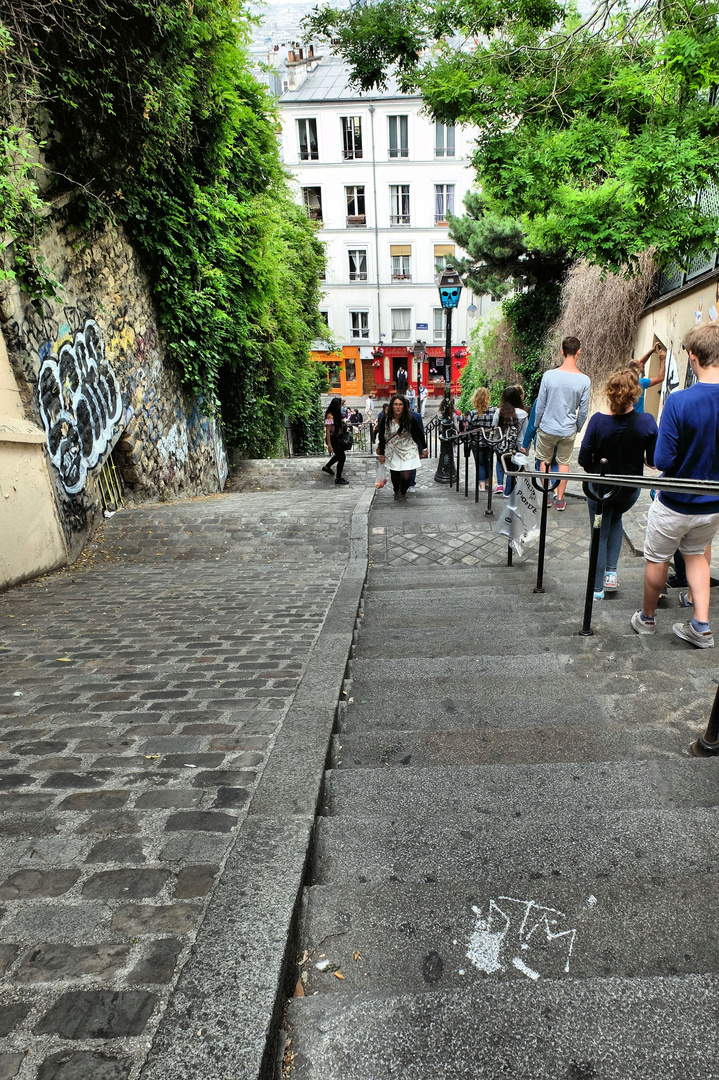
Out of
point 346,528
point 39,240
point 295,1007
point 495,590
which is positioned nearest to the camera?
point 295,1007

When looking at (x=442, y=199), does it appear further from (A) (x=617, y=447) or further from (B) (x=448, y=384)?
(A) (x=617, y=447)

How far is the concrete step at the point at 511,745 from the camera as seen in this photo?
2.46 m

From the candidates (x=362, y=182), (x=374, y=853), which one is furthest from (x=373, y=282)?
(x=374, y=853)

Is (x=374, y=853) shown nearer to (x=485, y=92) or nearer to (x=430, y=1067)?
(x=430, y=1067)

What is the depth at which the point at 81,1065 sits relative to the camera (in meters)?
1.29

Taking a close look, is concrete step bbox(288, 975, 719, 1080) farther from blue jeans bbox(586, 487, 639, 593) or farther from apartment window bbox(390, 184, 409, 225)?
apartment window bbox(390, 184, 409, 225)

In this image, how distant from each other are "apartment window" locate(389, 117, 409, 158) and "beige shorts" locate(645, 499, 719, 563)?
38057 mm

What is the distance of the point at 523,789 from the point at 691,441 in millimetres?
2216

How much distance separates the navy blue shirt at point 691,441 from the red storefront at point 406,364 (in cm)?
3516

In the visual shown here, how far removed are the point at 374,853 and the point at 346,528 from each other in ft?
19.3

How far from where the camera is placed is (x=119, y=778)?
2.44m

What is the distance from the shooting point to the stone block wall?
259 inches

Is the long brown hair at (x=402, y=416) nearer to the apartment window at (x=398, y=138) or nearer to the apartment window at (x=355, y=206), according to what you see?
the apartment window at (x=355, y=206)

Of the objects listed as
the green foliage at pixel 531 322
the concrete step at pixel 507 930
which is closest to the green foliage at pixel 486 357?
the green foliage at pixel 531 322
